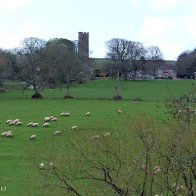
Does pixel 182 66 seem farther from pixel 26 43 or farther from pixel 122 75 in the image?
pixel 26 43

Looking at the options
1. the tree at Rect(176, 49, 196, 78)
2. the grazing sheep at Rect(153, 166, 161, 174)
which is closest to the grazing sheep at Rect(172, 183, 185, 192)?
the grazing sheep at Rect(153, 166, 161, 174)

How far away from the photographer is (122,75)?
132 metres

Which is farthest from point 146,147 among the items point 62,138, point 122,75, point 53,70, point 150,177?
point 122,75

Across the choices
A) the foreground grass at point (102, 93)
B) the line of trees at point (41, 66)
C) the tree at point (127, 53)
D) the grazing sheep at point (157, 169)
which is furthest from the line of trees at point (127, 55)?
the grazing sheep at point (157, 169)

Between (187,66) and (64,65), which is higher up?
(64,65)

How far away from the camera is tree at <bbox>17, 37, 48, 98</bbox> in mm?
78125

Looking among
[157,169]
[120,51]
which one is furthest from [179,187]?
[120,51]

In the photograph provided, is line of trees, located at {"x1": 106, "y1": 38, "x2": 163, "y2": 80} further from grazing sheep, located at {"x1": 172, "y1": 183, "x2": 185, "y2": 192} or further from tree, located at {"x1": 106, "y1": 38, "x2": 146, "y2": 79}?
grazing sheep, located at {"x1": 172, "y1": 183, "x2": 185, "y2": 192}

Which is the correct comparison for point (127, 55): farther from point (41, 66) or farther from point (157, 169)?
point (157, 169)

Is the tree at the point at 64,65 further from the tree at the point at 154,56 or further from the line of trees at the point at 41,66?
the tree at the point at 154,56

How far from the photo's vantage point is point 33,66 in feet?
259

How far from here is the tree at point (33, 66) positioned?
256 ft

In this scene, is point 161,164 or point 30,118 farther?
point 30,118

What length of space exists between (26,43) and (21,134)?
49.3 metres
